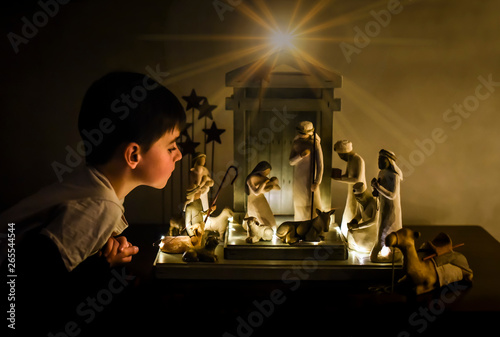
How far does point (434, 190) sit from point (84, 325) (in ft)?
4.74

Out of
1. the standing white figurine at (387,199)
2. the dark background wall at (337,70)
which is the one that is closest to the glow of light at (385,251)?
the standing white figurine at (387,199)

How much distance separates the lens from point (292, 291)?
157 centimetres

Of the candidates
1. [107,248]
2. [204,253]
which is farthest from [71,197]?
[204,253]

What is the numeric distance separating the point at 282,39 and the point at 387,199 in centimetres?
80

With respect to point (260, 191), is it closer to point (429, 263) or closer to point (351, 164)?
point (351, 164)

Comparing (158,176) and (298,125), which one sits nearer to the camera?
(158,176)

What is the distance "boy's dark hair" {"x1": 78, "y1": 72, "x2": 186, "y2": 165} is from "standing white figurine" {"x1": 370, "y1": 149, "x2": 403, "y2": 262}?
62 centimetres

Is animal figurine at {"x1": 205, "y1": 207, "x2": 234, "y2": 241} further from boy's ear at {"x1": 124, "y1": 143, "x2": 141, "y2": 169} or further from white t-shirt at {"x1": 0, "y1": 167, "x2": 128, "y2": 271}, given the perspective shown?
white t-shirt at {"x1": 0, "y1": 167, "x2": 128, "y2": 271}

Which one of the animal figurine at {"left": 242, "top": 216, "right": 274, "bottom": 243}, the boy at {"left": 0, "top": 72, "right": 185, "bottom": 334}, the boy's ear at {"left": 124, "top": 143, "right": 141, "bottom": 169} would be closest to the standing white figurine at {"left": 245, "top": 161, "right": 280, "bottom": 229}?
the animal figurine at {"left": 242, "top": 216, "right": 274, "bottom": 243}

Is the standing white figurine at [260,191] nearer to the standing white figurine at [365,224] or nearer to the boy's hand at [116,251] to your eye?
the standing white figurine at [365,224]

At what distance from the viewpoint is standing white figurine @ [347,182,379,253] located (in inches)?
67.6

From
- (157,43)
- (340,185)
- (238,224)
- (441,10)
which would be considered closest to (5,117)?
(157,43)

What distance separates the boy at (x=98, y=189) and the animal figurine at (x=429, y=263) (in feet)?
2.16

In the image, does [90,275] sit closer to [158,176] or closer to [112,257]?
[112,257]
